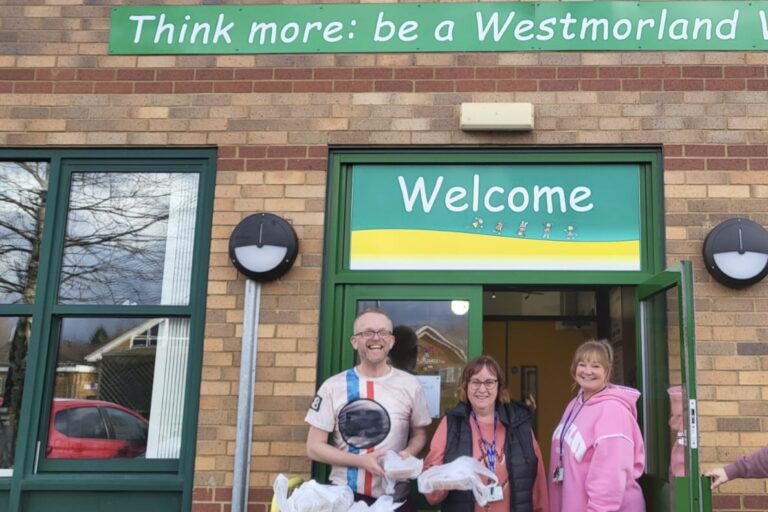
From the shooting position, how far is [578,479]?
363 cm

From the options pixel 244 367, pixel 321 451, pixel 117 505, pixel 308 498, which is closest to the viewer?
pixel 308 498

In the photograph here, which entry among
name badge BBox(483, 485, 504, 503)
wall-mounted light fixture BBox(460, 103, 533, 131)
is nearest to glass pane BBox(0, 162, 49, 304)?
wall-mounted light fixture BBox(460, 103, 533, 131)

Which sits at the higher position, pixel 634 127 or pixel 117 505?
pixel 634 127

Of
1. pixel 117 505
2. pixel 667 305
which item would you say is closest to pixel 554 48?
pixel 667 305

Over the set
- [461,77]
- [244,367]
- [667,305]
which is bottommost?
[244,367]

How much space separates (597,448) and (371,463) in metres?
1.04

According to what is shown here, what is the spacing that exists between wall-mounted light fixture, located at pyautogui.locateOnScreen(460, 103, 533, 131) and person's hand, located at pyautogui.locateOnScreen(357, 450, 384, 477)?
2.02 m

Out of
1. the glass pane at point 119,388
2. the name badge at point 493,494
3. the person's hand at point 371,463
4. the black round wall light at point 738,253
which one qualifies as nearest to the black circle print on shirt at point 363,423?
the person's hand at point 371,463

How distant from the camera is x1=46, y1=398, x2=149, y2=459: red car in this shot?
15.4 feet

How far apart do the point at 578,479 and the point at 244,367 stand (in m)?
1.77

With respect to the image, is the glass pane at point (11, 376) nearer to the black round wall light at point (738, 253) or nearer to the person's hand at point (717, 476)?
the person's hand at point (717, 476)

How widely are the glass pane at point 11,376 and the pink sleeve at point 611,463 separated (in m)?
3.32

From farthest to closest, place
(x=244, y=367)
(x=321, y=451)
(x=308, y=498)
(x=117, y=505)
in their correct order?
1. (x=117, y=505)
2. (x=244, y=367)
3. (x=321, y=451)
4. (x=308, y=498)

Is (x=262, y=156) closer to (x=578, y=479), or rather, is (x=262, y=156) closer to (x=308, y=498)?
(x=308, y=498)
